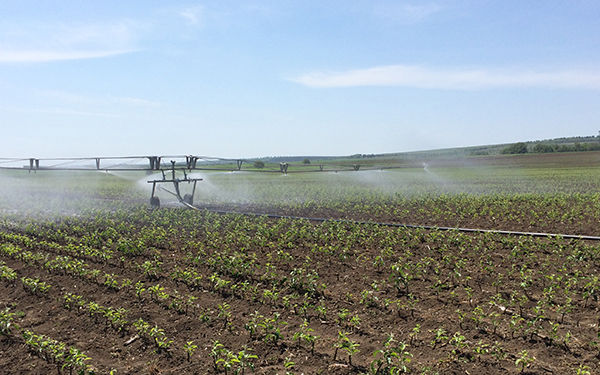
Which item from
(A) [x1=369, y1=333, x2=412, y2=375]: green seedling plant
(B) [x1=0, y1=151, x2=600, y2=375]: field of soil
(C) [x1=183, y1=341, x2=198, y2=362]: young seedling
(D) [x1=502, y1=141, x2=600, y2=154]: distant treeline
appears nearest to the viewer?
(A) [x1=369, y1=333, x2=412, y2=375]: green seedling plant

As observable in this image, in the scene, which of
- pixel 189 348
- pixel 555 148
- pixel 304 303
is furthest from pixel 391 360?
pixel 555 148

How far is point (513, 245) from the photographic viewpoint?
9617mm

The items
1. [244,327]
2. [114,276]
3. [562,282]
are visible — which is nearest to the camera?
[244,327]

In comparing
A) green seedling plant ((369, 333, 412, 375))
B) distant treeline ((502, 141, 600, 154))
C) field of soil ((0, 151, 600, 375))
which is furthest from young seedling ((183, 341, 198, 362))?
distant treeline ((502, 141, 600, 154))

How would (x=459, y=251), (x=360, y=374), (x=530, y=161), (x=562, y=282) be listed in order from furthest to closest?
(x=530, y=161)
(x=459, y=251)
(x=562, y=282)
(x=360, y=374)

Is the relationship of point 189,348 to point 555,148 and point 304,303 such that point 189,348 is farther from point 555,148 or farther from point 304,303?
point 555,148

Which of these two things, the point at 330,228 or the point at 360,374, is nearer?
the point at 360,374

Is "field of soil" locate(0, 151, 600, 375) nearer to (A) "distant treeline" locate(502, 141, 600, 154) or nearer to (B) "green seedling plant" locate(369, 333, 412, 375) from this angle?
(B) "green seedling plant" locate(369, 333, 412, 375)

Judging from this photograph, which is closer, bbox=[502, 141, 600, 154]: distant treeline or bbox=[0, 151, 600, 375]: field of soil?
bbox=[0, 151, 600, 375]: field of soil

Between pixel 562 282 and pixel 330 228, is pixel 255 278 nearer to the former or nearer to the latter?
pixel 330 228

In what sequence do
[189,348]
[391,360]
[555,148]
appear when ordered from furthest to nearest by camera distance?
[555,148]
[189,348]
[391,360]

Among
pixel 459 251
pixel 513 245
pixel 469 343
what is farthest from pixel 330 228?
pixel 469 343

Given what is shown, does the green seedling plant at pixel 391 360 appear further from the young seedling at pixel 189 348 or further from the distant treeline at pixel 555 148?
the distant treeline at pixel 555 148

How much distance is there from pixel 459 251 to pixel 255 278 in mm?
4574
